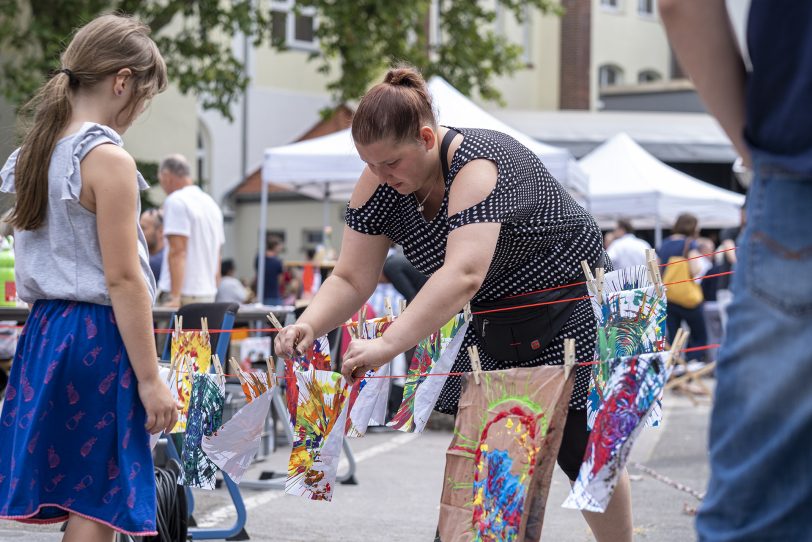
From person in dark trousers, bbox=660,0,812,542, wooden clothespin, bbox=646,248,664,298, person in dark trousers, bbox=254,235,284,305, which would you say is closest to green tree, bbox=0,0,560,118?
person in dark trousers, bbox=254,235,284,305

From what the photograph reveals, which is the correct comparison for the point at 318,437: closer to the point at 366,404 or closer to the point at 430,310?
the point at 366,404

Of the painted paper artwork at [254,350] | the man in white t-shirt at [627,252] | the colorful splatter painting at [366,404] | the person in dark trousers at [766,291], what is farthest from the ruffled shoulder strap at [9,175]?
the man in white t-shirt at [627,252]

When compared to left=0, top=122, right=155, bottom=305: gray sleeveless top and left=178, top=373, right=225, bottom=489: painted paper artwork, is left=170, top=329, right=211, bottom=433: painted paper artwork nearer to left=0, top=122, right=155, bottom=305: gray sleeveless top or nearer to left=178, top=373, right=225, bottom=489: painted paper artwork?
left=178, top=373, right=225, bottom=489: painted paper artwork

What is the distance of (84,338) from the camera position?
2.95 m

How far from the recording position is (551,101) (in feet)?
102

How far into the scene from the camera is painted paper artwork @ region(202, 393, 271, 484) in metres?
3.54

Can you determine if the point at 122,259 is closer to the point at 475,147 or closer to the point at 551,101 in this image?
the point at 475,147

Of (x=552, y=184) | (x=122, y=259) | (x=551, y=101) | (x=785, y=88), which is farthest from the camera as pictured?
(x=551, y=101)

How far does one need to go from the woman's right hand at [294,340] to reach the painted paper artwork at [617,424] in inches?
38.0

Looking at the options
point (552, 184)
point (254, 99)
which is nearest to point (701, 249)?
point (552, 184)

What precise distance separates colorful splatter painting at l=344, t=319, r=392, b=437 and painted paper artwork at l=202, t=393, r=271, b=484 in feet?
0.90

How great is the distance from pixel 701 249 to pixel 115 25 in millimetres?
10571

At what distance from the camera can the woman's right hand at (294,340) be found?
3.25 meters

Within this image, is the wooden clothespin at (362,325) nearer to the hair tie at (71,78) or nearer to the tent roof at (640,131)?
the hair tie at (71,78)
